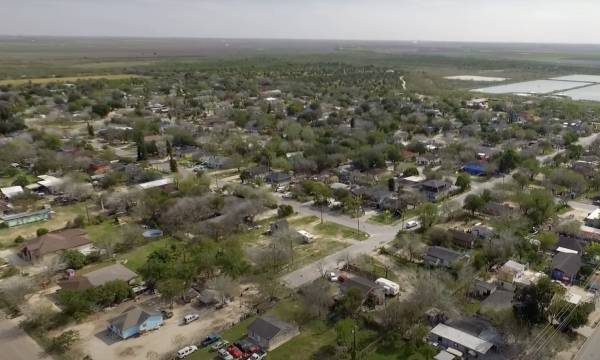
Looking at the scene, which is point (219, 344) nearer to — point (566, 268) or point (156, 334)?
point (156, 334)

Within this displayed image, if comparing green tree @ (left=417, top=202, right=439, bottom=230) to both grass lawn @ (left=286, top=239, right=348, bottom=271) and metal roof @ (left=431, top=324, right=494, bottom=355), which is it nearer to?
grass lawn @ (left=286, top=239, right=348, bottom=271)

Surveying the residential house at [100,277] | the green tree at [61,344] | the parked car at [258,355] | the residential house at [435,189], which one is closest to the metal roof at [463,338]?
the parked car at [258,355]

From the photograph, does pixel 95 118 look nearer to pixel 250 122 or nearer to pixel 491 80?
pixel 250 122

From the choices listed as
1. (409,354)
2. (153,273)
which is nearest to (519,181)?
(409,354)

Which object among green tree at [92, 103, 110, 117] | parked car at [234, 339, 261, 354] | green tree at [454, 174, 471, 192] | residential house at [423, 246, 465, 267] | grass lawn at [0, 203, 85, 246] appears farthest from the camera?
green tree at [92, 103, 110, 117]

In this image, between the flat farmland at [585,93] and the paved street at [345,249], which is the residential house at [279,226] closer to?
the paved street at [345,249]

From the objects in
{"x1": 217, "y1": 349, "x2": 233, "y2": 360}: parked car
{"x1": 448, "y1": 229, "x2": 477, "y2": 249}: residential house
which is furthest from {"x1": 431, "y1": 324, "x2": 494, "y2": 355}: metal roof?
{"x1": 448, "y1": 229, "x2": 477, "y2": 249}: residential house

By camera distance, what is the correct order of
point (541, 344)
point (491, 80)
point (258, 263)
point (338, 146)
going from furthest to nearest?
1. point (491, 80)
2. point (338, 146)
3. point (258, 263)
4. point (541, 344)
